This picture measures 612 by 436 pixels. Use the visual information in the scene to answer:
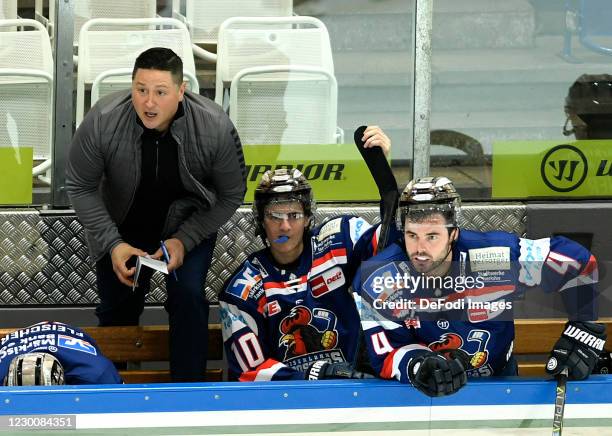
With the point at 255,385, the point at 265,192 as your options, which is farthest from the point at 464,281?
the point at 265,192

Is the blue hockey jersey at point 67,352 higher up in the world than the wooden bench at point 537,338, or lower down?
higher up

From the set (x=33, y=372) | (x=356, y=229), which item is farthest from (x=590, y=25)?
(x=33, y=372)

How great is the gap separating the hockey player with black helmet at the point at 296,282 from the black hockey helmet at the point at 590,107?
121cm

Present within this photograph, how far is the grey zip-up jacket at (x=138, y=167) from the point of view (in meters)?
3.84

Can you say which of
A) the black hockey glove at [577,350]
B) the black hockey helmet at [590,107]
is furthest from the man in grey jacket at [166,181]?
the black hockey helmet at [590,107]

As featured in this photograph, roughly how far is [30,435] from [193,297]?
86 centimetres

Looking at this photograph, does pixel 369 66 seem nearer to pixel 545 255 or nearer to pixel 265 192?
pixel 265 192

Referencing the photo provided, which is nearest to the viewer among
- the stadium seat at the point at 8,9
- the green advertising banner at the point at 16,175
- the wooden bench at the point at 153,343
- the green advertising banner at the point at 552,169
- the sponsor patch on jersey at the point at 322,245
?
the sponsor patch on jersey at the point at 322,245

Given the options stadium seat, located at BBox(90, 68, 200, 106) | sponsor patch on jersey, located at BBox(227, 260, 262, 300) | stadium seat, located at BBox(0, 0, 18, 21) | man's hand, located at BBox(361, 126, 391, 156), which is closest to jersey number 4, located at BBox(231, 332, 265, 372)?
sponsor patch on jersey, located at BBox(227, 260, 262, 300)

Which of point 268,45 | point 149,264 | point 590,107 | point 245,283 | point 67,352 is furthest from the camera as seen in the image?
point 590,107

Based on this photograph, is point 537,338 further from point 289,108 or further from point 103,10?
point 103,10

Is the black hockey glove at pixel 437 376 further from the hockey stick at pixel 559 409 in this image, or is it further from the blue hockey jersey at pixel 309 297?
the blue hockey jersey at pixel 309 297

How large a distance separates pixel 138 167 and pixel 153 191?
0.10 m

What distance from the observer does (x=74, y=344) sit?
3381mm
